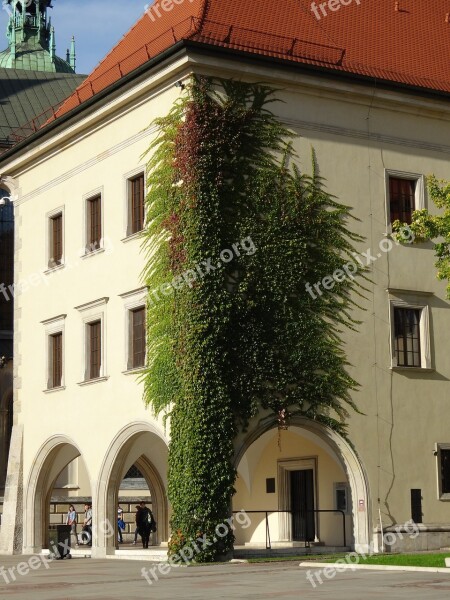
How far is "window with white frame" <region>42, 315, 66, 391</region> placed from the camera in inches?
1485

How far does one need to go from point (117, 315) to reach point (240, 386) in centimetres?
527

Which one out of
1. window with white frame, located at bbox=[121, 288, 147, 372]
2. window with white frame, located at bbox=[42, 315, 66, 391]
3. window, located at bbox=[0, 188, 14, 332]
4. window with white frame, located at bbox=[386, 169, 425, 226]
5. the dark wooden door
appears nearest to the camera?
window with white frame, located at bbox=[121, 288, 147, 372]

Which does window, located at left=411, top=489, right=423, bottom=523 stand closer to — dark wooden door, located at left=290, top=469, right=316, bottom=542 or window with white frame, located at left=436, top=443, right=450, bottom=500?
window with white frame, located at left=436, top=443, right=450, bottom=500

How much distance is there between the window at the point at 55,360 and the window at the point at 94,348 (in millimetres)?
2108

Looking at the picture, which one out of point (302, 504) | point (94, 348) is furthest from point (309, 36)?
point (302, 504)

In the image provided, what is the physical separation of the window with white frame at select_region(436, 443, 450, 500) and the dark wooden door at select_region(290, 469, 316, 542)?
3998 mm

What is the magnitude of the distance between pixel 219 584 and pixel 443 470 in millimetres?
12140

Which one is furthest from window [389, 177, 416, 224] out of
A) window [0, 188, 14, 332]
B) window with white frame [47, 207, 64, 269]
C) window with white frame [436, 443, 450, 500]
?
window [0, 188, 14, 332]

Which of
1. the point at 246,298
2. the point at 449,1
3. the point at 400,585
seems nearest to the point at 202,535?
the point at 246,298

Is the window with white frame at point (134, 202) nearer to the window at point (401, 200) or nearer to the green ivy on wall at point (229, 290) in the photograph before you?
the green ivy on wall at point (229, 290)

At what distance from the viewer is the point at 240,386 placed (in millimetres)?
30781

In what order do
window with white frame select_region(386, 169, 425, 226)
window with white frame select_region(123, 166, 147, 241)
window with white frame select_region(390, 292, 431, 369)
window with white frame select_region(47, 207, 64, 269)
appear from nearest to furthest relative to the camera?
window with white frame select_region(390, 292, 431, 369) → window with white frame select_region(123, 166, 147, 241) → window with white frame select_region(386, 169, 425, 226) → window with white frame select_region(47, 207, 64, 269)

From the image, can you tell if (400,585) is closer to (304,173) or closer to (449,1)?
(304,173)
